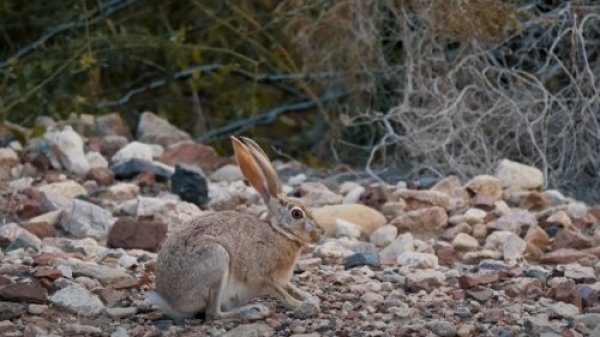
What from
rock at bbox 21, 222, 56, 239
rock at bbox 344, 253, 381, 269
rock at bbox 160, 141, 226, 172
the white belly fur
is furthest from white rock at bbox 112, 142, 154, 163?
the white belly fur

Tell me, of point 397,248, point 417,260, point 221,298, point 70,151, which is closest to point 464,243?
point 397,248

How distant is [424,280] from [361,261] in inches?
19.6

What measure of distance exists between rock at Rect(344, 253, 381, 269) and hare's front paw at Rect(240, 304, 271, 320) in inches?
34.6

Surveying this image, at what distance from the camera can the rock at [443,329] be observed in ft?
17.2

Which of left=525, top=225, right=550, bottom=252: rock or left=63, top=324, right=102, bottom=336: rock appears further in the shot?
left=525, top=225, right=550, bottom=252: rock

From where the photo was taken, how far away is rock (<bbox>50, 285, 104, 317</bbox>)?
17.8 ft

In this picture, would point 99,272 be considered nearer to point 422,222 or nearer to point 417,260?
point 417,260

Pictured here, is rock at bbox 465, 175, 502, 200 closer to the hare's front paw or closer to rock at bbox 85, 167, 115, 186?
rock at bbox 85, 167, 115, 186

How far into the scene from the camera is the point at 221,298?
212 inches

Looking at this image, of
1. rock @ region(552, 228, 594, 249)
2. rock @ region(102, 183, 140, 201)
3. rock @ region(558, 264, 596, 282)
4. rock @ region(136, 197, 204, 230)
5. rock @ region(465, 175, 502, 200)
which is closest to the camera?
rock @ region(558, 264, 596, 282)

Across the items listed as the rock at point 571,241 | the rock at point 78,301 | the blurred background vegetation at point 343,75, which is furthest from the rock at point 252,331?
the blurred background vegetation at point 343,75

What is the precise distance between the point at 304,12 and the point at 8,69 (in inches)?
74.6

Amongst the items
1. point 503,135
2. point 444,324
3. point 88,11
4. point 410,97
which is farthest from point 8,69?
point 444,324

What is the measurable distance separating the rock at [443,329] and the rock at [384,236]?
170 centimetres
